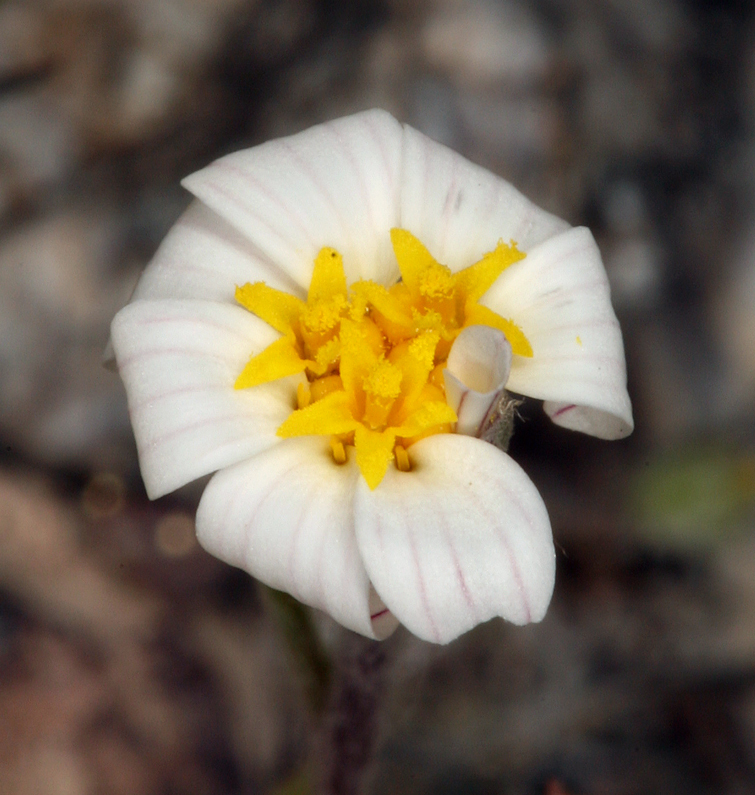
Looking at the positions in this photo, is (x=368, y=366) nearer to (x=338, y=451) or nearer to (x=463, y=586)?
(x=338, y=451)

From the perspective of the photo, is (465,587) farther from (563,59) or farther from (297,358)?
(563,59)

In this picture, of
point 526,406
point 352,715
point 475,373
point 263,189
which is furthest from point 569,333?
point 526,406

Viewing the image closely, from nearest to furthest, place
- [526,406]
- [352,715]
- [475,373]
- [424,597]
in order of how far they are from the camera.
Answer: [424,597] < [475,373] < [352,715] < [526,406]

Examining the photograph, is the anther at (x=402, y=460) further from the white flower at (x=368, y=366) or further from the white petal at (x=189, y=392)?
the white petal at (x=189, y=392)

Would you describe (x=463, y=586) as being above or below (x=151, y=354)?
below

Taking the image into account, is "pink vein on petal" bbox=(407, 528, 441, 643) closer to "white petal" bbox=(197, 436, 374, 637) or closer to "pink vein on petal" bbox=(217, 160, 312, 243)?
"white petal" bbox=(197, 436, 374, 637)

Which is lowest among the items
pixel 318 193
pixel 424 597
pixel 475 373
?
pixel 424 597

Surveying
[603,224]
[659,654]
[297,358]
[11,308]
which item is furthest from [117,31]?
[659,654]
